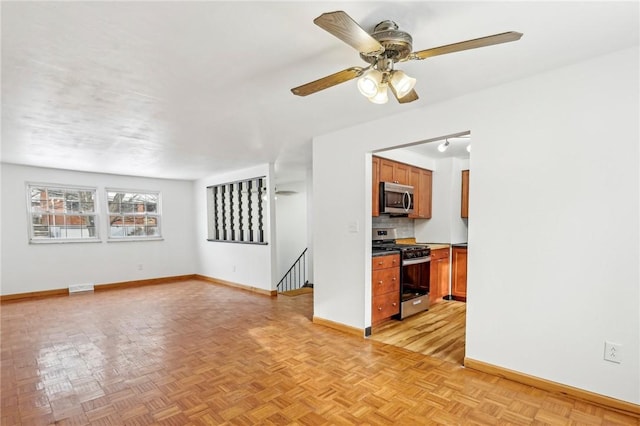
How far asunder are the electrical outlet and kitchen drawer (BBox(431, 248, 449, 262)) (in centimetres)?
259

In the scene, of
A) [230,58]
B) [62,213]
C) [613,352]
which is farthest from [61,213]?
[613,352]

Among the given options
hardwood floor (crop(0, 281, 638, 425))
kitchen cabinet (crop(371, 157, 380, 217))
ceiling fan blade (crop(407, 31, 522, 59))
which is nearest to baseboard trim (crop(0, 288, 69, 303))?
hardwood floor (crop(0, 281, 638, 425))

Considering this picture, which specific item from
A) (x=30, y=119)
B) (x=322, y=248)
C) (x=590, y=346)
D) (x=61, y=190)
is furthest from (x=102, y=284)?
(x=590, y=346)

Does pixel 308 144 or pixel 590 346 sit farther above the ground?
pixel 308 144

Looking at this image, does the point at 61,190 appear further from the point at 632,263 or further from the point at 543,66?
the point at 632,263

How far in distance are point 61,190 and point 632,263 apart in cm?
768

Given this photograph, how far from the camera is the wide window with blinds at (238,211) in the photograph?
19.2 feet

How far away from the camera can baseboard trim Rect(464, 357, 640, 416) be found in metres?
1.97

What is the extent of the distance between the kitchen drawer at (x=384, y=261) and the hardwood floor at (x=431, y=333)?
70cm

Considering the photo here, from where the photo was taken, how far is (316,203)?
385cm

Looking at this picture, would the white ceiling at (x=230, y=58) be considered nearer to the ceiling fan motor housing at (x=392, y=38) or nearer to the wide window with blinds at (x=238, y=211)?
the ceiling fan motor housing at (x=392, y=38)

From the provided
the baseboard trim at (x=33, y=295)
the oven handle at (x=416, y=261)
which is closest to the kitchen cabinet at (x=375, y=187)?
the oven handle at (x=416, y=261)

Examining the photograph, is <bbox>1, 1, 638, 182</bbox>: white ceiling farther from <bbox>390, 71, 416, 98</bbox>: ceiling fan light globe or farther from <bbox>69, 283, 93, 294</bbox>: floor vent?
<bbox>69, 283, 93, 294</bbox>: floor vent

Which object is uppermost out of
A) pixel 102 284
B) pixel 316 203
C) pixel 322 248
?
pixel 316 203
